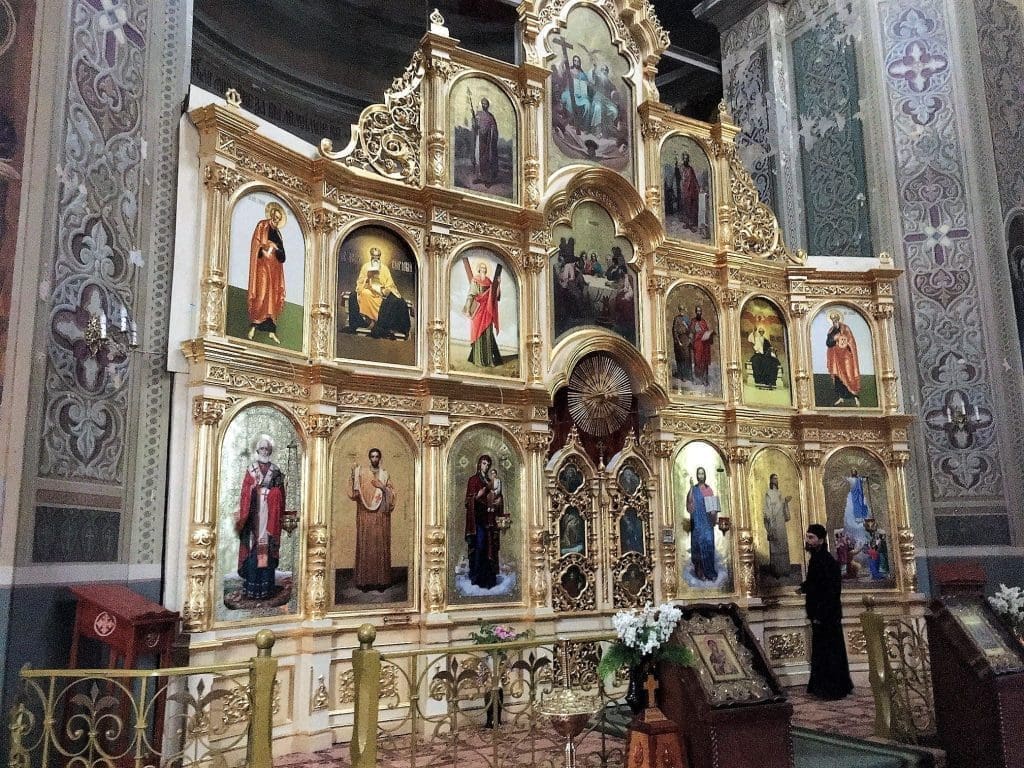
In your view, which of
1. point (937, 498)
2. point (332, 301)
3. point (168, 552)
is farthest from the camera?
point (937, 498)

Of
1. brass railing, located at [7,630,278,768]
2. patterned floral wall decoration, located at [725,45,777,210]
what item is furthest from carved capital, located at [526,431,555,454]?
patterned floral wall decoration, located at [725,45,777,210]

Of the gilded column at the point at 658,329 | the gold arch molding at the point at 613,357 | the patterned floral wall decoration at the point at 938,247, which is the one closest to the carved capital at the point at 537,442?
the gold arch molding at the point at 613,357

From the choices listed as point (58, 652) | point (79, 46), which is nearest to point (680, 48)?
point (79, 46)

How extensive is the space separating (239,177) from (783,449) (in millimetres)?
7879

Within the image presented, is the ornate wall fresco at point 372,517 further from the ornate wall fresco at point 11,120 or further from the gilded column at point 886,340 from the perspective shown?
the gilded column at point 886,340

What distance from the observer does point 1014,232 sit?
41.1 feet

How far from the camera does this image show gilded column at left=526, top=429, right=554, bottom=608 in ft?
32.2

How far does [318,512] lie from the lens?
8.46 metres

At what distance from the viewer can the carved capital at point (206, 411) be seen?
24.9 ft

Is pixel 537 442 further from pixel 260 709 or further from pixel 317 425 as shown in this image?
pixel 260 709

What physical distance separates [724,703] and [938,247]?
886 cm

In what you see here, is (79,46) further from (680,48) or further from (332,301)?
(680,48)

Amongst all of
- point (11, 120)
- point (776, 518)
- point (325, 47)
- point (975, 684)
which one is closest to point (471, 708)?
point (975, 684)

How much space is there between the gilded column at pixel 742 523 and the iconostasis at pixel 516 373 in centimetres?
3
